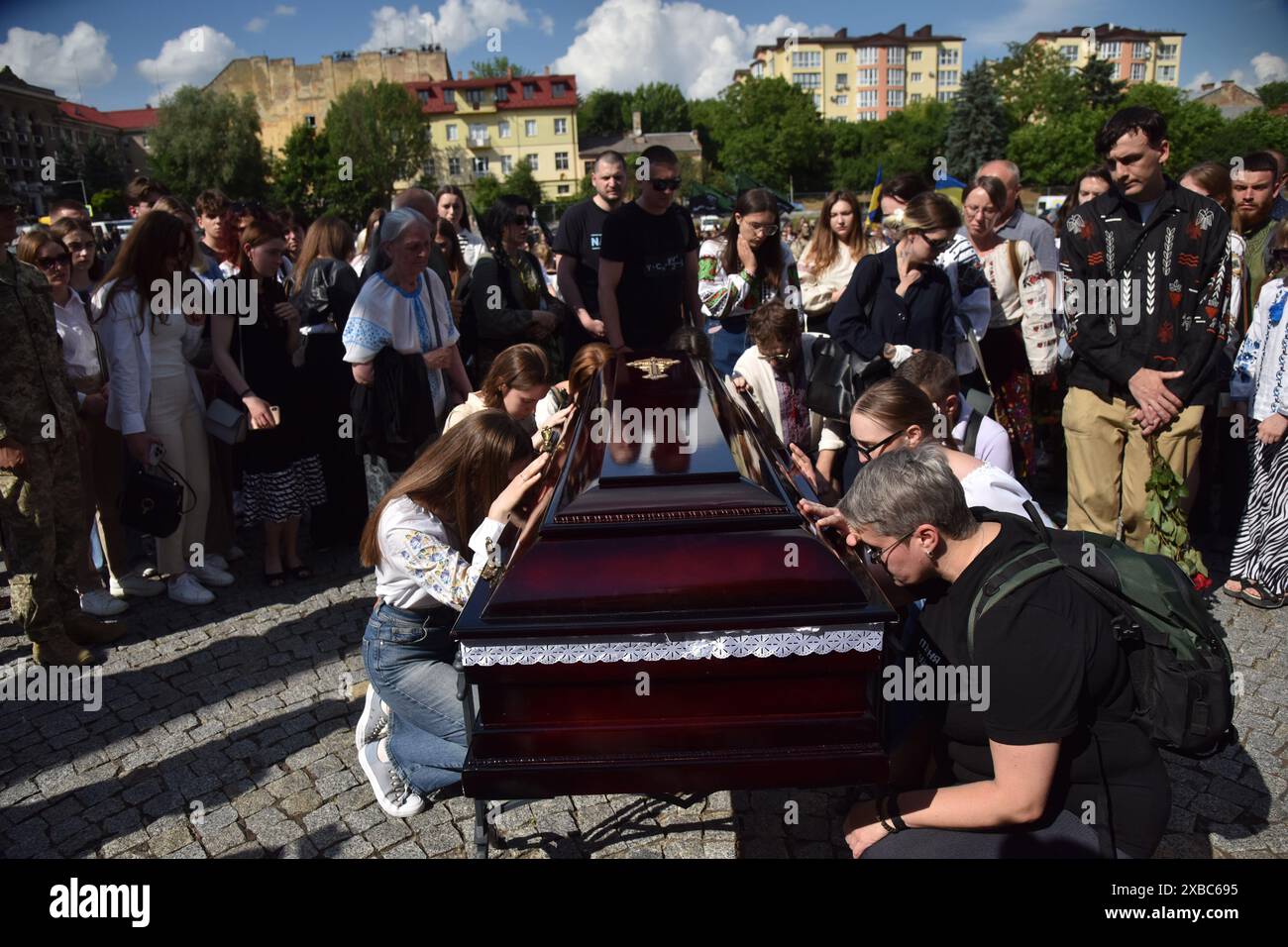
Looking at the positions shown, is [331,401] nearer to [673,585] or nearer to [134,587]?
[134,587]

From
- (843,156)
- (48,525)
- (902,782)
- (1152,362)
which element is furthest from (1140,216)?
(843,156)

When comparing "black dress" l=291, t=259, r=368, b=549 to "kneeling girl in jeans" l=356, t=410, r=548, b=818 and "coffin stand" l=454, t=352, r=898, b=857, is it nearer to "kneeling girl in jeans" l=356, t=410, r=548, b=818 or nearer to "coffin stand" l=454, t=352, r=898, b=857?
"kneeling girl in jeans" l=356, t=410, r=548, b=818

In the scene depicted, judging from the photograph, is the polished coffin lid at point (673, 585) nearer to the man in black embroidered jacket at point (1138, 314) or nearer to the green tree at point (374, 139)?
the man in black embroidered jacket at point (1138, 314)

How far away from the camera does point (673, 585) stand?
177 cm

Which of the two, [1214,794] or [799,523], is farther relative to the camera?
[1214,794]

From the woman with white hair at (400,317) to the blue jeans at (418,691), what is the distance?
69.3 inches

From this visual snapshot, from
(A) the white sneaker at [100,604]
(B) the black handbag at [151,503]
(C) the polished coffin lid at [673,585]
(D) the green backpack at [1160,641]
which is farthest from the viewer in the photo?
(A) the white sneaker at [100,604]

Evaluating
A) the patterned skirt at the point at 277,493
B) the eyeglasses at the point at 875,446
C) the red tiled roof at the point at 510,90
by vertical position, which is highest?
the red tiled roof at the point at 510,90

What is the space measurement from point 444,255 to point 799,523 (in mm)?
4795

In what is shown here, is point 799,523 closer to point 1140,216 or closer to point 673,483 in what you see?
point 673,483

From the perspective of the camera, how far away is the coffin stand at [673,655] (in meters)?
1.77

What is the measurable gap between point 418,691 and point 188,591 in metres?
2.55

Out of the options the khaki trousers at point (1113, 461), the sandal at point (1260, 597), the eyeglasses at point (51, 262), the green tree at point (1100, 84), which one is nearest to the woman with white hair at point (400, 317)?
the eyeglasses at point (51, 262)

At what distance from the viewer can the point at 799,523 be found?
6.24ft
